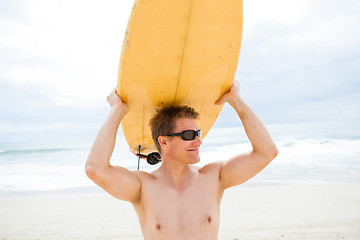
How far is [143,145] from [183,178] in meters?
0.93

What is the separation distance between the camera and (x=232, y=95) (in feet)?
7.58

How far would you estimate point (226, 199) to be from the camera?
6.95 meters

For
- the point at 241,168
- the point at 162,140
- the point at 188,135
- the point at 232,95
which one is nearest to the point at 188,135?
the point at 188,135

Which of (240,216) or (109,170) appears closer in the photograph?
(109,170)

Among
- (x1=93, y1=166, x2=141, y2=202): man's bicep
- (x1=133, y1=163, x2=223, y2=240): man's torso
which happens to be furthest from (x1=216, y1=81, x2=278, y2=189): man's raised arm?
(x1=93, y1=166, x2=141, y2=202): man's bicep

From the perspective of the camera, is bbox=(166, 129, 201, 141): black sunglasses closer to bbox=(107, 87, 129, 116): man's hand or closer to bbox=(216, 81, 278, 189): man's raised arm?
bbox=(216, 81, 278, 189): man's raised arm

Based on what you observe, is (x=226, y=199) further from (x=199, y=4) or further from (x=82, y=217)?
(x=199, y=4)

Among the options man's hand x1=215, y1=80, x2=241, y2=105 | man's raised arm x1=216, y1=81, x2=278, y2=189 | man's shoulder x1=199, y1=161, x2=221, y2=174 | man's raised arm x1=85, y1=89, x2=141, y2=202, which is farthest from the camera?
man's hand x1=215, y1=80, x2=241, y2=105

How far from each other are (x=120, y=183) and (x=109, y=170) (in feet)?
0.39

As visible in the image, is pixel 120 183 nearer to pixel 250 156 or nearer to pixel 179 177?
pixel 179 177

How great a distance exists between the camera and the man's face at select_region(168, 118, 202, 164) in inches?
81.3

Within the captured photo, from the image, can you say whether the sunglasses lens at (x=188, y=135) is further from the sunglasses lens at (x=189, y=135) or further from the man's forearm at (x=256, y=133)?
the man's forearm at (x=256, y=133)

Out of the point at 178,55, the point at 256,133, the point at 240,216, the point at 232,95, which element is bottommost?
the point at 240,216

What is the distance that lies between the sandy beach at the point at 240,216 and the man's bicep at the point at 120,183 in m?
3.05
